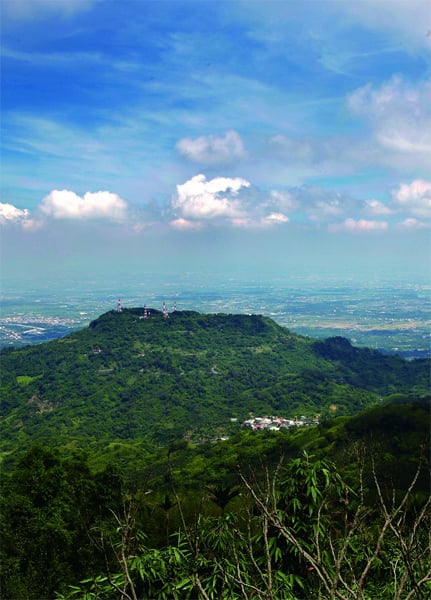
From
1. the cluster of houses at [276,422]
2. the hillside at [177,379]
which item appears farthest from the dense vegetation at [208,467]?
the cluster of houses at [276,422]

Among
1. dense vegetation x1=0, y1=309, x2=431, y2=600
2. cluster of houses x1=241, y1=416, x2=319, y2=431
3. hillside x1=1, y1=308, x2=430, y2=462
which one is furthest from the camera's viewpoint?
hillside x1=1, y1=308, x2=430, y2=462

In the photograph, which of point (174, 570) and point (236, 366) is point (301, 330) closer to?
point (236, 366)

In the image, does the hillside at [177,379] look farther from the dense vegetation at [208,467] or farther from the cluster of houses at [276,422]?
the cluster of houses at [276,422]

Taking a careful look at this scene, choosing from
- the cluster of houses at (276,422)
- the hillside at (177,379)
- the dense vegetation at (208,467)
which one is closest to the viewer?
the dense vegetation at (208,467)

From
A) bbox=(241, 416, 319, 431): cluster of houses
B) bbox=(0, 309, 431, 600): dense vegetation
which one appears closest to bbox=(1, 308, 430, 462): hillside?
bbox=(0, 309, 431, 600): dense vegetation

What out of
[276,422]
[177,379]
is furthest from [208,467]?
[177,379]

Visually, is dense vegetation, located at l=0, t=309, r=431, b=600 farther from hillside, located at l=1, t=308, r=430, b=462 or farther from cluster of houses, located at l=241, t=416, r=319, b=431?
cluster of houses, located at l=241, t=416, r=319, b=431

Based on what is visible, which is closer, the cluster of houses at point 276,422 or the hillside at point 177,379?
the cluster of houses at point 276,422

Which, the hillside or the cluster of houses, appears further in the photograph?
the hillside
